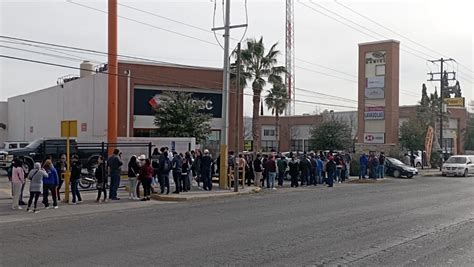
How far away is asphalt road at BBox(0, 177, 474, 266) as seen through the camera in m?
9.52

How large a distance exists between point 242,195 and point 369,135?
3483cm

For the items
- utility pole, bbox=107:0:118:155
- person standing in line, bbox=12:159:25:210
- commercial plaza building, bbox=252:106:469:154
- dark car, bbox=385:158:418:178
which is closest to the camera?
person standing in line, bbox=12:159:25:210

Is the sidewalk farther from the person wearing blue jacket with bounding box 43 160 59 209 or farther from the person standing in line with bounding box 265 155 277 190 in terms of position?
the person wearing blue jacket with bounding box 43 160 59 209

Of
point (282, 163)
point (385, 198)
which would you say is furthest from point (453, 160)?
point (385, 198)

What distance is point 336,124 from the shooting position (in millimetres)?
55219

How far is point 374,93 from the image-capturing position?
55219 millimetres

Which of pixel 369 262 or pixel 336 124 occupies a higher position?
pixel 336 124

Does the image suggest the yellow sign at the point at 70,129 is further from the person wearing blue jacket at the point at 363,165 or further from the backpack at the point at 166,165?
the person wearing blue jacket at the point at 363,165

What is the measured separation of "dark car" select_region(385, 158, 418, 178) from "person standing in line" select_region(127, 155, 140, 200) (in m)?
22.2

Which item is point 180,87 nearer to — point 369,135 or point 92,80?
point 92,80

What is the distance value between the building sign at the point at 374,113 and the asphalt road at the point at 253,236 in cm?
3618

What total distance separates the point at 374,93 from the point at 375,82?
110 cm

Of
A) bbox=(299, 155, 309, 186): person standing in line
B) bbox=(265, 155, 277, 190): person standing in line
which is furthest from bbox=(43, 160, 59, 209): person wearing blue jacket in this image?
bbox=(299, 155, 309, 186): person standing in line

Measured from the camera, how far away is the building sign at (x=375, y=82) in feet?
180
